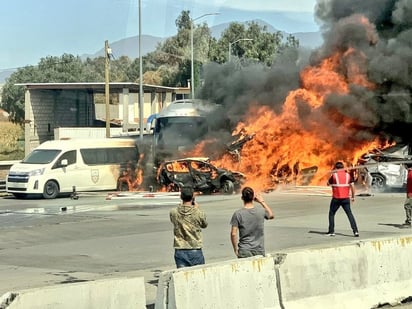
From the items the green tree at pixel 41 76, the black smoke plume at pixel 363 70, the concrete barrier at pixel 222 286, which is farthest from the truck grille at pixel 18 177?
the green tree at pixel 41 76

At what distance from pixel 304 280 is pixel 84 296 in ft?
8.81

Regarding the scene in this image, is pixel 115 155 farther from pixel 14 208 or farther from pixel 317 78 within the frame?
pixel 317 78

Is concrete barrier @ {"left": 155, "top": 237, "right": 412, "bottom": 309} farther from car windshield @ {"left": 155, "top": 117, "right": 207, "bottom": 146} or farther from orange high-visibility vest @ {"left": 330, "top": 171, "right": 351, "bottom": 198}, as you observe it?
car windshield @ {"left": 155, "top": 117, "right": 207, "bottom": 146}

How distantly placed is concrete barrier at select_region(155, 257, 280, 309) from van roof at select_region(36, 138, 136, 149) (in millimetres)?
20624

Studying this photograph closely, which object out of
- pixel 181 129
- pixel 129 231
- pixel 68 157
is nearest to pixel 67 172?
pixel 68 157

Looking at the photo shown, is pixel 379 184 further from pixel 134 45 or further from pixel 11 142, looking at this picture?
pixel 11 142

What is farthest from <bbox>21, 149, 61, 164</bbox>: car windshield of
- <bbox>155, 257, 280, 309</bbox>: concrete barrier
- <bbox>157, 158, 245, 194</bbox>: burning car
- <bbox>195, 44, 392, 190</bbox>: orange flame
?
<bbox>155, 257, 280, 309</bbox>: concrete barrier

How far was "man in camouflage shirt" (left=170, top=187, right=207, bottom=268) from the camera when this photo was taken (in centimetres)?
848

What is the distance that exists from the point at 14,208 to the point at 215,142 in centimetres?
834

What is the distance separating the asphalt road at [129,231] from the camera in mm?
11938

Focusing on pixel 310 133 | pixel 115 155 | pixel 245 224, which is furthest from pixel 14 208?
pixel 245 224

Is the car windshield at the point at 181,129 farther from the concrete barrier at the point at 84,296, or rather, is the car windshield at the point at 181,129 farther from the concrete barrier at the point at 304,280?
the concrete barrier at the point at 84,296

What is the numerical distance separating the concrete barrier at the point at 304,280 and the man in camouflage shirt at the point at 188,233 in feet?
3.15

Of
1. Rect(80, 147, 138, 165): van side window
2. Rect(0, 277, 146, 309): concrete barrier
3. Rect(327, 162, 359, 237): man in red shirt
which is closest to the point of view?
Rect(0, 277, 146, 309): concrete barrier
